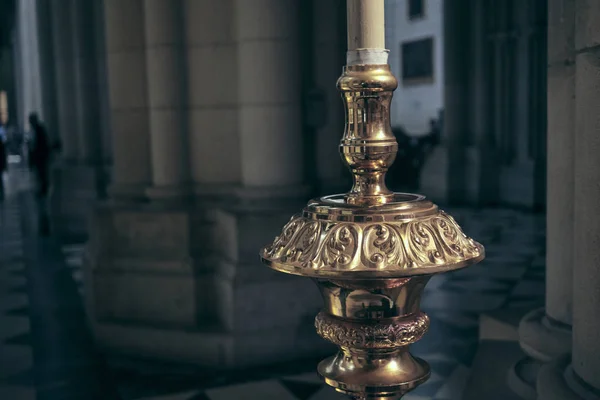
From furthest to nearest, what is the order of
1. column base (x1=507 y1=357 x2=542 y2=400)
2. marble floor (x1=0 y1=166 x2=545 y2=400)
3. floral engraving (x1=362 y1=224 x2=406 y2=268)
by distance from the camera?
marble floor (x1=0 y1=166 x2=545 y2=400) < column base (x1=507 y1=357 x2=542 y2=400) < floral engraving (x1=362 y1=224 x2=406 y2=268)

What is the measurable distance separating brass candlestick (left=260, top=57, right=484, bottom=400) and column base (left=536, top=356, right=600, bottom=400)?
0.92 meters

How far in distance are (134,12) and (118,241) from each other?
148 cm

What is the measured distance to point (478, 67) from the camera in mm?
11586

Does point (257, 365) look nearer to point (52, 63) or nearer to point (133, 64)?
point (133, 64)

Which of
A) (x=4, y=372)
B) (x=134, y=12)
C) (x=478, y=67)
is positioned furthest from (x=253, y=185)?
(x=478, y=67)

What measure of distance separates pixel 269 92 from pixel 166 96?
704 millimetres

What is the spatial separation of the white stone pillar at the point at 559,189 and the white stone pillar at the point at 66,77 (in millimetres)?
7882

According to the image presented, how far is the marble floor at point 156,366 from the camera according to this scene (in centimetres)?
383

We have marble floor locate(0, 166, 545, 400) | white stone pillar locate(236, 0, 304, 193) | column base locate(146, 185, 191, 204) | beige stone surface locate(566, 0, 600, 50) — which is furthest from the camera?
column base locate(146, 185, 191, 204)

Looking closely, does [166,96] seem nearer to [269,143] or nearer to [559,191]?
[269,143]

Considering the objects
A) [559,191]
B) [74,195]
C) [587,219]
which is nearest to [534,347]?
[559,191]

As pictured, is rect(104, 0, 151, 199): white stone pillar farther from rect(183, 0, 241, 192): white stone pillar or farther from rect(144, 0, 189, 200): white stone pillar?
rect(183, 0, 241, 192): white stone pillar

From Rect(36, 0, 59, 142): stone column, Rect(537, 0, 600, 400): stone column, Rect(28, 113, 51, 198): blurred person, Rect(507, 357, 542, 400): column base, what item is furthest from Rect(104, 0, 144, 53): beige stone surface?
Rect(28, 113, 51, 198): blurred person

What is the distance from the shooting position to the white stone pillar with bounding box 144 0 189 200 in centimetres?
459
